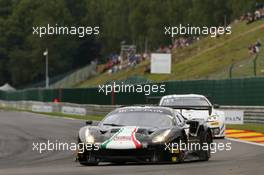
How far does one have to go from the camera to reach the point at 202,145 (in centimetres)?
1569

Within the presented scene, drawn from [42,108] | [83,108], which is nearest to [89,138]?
[83,108]

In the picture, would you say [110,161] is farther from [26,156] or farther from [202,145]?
[26,156]

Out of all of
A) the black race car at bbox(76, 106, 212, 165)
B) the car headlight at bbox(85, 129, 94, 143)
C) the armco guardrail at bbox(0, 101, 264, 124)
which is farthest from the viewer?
the armco guardrail at bbox(0, 101, 264, 124)

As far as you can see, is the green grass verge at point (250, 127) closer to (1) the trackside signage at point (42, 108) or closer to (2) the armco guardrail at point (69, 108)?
(2) the armco guardrail at point (69, 108)

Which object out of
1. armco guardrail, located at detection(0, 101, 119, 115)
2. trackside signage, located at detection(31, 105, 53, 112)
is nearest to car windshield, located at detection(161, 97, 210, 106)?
armco guardrail, located at detection(0, 101, 119, 115)

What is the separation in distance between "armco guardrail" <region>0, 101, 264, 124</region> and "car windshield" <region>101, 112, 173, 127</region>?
16421 mm

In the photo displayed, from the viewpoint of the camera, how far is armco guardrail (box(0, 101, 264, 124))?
31.5 m

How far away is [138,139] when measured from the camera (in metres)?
13.9

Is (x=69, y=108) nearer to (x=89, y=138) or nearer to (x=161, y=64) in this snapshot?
(x=161, y=64)

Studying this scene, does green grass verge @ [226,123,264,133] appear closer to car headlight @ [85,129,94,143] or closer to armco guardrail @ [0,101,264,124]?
armco guardrail @ [0,101,264,124]

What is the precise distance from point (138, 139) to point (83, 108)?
3677cm

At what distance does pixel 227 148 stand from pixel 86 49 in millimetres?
102492

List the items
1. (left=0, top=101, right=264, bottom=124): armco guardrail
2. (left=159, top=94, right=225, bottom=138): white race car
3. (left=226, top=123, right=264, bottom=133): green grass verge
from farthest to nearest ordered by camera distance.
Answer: (left=0, top=101, right=264, bottom=124): armco guardrail, (left=226, top=123, right=264, bottom=133): green grass verge, (left=159, top=94, right=225, bottom=138): white race car

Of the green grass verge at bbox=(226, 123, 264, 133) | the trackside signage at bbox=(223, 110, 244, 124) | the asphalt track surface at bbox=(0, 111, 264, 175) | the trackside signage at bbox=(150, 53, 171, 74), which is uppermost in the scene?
the trackside signage at bbox=(150, 53, 171, 74)
